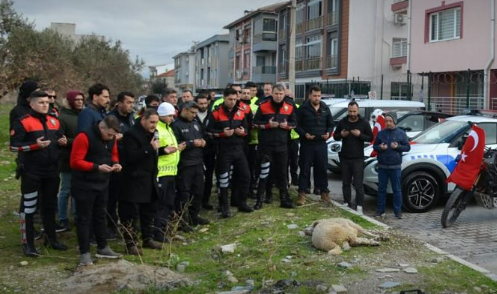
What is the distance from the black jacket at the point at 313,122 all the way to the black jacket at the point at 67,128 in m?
3.75

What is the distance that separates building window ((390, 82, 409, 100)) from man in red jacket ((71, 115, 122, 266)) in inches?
869

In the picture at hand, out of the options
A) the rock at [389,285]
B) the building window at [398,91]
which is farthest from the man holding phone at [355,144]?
the building window at [398,91]

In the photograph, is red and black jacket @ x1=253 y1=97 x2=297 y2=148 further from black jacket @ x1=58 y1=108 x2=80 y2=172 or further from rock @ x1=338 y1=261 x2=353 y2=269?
rock @ x1=338 y1=261 x2=353 y2=269

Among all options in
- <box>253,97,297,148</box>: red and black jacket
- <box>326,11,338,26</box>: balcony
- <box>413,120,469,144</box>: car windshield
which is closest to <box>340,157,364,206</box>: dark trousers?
<box>253,97,297,148</box>: red and black jacket

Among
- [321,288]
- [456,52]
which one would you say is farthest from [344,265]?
[456,52]

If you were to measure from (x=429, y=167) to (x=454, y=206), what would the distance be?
3.68 ft

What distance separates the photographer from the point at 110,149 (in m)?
6.46

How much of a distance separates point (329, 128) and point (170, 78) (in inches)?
4660

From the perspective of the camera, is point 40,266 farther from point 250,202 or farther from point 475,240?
point 475,240

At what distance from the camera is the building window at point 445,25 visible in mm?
22969

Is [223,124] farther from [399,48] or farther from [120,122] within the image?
[399,48]

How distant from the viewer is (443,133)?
10.4 metres

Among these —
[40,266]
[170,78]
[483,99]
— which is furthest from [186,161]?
[170,78]

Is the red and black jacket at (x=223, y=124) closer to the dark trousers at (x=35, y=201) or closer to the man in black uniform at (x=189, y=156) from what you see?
the man in black uniform at (x=189, y=156)
